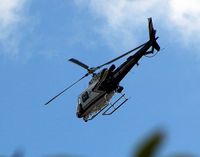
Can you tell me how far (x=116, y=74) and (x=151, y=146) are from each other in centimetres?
3952

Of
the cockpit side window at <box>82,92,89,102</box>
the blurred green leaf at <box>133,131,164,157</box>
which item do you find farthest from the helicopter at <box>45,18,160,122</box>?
the blurred green leaf at <box>133,131,164,157</box>

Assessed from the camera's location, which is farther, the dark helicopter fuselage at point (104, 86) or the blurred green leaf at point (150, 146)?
the dark helicopter fuselage at point (104, 86)

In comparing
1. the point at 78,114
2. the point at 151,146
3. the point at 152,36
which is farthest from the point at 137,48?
the point at 151,146

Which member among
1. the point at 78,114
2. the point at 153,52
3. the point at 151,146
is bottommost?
the point at 151,146

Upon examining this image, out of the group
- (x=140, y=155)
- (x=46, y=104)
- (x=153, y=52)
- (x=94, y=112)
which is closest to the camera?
(x=140, y=155)

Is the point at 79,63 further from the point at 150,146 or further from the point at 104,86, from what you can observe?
the point at 150,146

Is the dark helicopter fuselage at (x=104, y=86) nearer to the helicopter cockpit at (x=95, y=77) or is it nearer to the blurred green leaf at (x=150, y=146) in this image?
the helicopter cockpit at (x=95, y=77)

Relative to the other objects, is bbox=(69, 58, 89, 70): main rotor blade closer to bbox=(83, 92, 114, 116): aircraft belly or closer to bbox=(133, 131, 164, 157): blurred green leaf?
bbox=(83, 92, 114, 116): aircraft belly

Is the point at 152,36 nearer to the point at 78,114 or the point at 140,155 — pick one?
the point at 78,114

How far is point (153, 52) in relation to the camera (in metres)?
39.8

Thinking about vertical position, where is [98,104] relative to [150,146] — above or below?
above

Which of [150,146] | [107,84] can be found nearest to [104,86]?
[107,84]

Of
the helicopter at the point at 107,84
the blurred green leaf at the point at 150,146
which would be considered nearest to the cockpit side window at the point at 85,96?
the helicopter at the point at 107,84

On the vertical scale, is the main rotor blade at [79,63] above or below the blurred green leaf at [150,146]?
above
